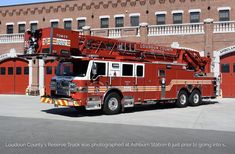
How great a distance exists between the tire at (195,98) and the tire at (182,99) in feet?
1.24

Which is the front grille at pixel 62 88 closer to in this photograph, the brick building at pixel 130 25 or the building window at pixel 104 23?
the brick building at pixel 130 25

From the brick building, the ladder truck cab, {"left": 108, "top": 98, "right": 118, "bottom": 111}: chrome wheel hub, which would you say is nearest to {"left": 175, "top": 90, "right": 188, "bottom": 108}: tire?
the ladder truck cab

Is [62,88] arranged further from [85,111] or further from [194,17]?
[194,17]

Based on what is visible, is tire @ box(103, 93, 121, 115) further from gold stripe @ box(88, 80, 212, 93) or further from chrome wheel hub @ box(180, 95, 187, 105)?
chrome wheel hub @ box(180, 95, 187, 105)

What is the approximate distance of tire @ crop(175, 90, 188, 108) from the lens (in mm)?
18969

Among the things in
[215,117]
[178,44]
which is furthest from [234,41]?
[215,117]

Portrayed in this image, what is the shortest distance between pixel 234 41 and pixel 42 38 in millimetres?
16780

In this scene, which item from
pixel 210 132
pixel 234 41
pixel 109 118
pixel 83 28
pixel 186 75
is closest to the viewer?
pixel 210 132

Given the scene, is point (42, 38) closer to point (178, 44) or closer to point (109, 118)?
point (109, 118)

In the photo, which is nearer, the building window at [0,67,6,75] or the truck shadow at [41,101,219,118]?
the truck shadow at [41,101,219,118]

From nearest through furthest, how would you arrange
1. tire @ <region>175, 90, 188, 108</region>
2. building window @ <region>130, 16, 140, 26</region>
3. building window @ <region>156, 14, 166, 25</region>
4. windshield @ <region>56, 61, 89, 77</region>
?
windshield @ <region>56, 61, 89, 77</region> < tire @ <region>175, 90, 188, 108</region> < building window @ <region>156, 14, 166, 25</region> < building window @ <region>130, 16, 140, 26</region>

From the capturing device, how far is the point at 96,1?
32406 mm

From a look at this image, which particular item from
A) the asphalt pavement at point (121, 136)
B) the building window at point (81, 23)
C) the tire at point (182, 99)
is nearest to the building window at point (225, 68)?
the tire at point (182, 99)

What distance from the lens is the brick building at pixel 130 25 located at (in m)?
26.5
